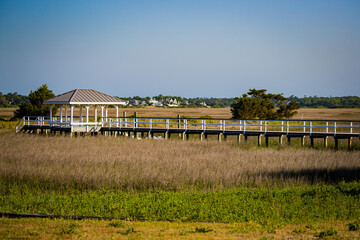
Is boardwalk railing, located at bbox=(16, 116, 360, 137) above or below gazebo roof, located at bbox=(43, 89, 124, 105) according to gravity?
below

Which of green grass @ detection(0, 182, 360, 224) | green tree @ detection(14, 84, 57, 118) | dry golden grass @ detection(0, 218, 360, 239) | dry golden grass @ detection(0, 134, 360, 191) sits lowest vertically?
green grass @ detection(0, 182, 360, 224)

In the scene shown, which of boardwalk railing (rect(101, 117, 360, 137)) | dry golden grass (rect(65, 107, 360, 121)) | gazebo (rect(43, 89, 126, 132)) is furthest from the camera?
dry golden grass (rect(65, 107, 360, 121))

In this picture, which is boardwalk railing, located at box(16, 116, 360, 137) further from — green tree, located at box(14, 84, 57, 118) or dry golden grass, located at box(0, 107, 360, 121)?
dry golden grass, located at box(0, 107, 360, 121)

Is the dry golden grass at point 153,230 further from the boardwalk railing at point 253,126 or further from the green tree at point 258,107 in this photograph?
the green tree at point 258,107

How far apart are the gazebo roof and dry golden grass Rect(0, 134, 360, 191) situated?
677 cm

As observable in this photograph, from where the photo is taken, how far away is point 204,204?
1510 centimetres

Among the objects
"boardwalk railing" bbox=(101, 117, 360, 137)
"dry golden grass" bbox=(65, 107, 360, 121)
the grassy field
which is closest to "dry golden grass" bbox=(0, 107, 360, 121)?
"dry golden grass" bbox=(65, 107, 360, 121)

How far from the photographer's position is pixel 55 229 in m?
11.8

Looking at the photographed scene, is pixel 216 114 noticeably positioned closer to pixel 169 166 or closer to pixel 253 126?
pixel 253 126

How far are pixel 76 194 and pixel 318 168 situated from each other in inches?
464

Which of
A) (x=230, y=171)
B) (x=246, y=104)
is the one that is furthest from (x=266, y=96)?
(x=230, y=171)

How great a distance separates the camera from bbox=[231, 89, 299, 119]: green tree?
56.5 m

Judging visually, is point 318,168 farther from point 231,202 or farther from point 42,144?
point 42,144

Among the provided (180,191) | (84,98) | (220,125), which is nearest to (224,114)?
(220,125)
